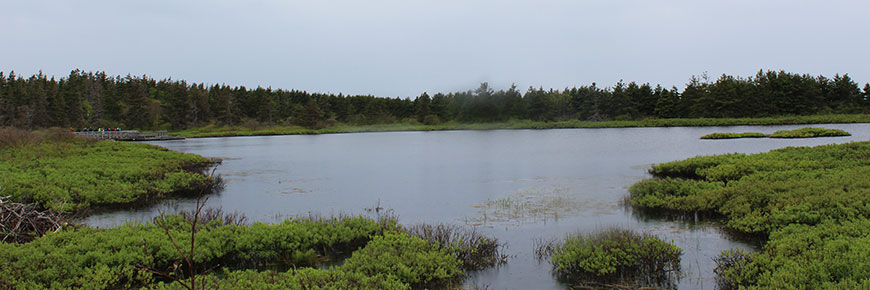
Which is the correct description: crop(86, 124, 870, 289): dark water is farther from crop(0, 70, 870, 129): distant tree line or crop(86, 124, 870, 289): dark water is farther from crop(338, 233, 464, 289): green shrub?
crop(0, 70, 870, 129): distant tree line

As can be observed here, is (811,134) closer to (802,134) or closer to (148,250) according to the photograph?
(802,134)

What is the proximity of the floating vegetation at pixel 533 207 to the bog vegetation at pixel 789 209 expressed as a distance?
5.35 feet

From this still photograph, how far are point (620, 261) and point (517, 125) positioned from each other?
288 feet

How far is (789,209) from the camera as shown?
10789 mm

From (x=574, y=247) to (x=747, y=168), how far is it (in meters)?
12.3

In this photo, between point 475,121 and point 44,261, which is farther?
point 475,121

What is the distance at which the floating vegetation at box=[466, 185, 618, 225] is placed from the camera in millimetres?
14039

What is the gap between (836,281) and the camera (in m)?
6.67

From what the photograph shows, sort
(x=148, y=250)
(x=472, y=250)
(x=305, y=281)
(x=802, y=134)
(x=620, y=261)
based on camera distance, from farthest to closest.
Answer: (x=802, y=134) → (x=472, y=250) → (x=620, y=261) → (x=148, y=250) → (x=305, y=281)

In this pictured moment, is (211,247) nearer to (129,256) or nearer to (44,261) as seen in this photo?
(129,256)

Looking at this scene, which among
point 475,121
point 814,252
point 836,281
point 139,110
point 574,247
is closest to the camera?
point 836,281

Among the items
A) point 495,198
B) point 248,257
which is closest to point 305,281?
point 248,257

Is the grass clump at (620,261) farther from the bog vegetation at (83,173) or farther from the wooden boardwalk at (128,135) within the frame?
the wooden boardwalk at (128,135)

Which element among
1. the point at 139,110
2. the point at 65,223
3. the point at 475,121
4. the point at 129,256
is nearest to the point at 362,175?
the point at 65,223
